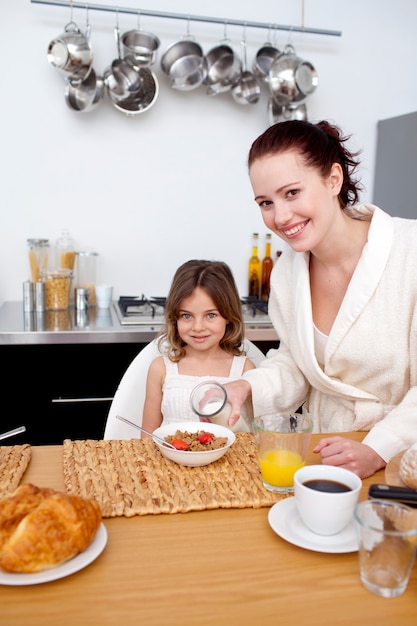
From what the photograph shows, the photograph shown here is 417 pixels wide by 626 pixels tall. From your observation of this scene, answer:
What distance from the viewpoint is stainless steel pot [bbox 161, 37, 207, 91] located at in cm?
260

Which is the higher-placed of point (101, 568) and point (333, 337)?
point (333, 337)

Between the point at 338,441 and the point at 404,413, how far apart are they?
0.62 ft

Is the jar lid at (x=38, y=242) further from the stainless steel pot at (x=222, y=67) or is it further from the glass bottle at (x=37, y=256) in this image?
the stainless steel pot at (x=222, y=67)

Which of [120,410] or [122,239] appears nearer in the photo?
[120,410]

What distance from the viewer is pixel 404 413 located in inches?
49.4

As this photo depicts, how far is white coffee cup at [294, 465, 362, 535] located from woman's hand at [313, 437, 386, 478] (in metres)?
0.19

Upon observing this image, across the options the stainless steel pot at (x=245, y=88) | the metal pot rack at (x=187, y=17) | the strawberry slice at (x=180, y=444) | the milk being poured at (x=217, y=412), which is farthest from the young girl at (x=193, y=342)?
the metal pot rack at (x=187, y=17)

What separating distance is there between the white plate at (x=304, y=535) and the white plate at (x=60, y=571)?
26cm

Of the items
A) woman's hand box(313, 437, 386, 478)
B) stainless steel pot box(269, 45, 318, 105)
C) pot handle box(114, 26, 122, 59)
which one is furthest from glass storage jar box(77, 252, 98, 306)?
woman's hand box(313, 437, 386, 478)

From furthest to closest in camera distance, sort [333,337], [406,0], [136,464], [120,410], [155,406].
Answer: [406,0], [155,406], [120,410], [333,337], [136,464]

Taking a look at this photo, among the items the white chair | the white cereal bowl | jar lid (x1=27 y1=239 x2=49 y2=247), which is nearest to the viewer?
the white cereal bowl

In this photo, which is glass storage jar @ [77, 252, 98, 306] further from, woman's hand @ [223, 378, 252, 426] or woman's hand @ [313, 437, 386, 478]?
woman's hand @ [313, 437, 386, 478]

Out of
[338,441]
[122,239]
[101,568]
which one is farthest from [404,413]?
[122,239]

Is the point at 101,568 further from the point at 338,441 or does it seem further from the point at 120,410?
the point at 120,410
